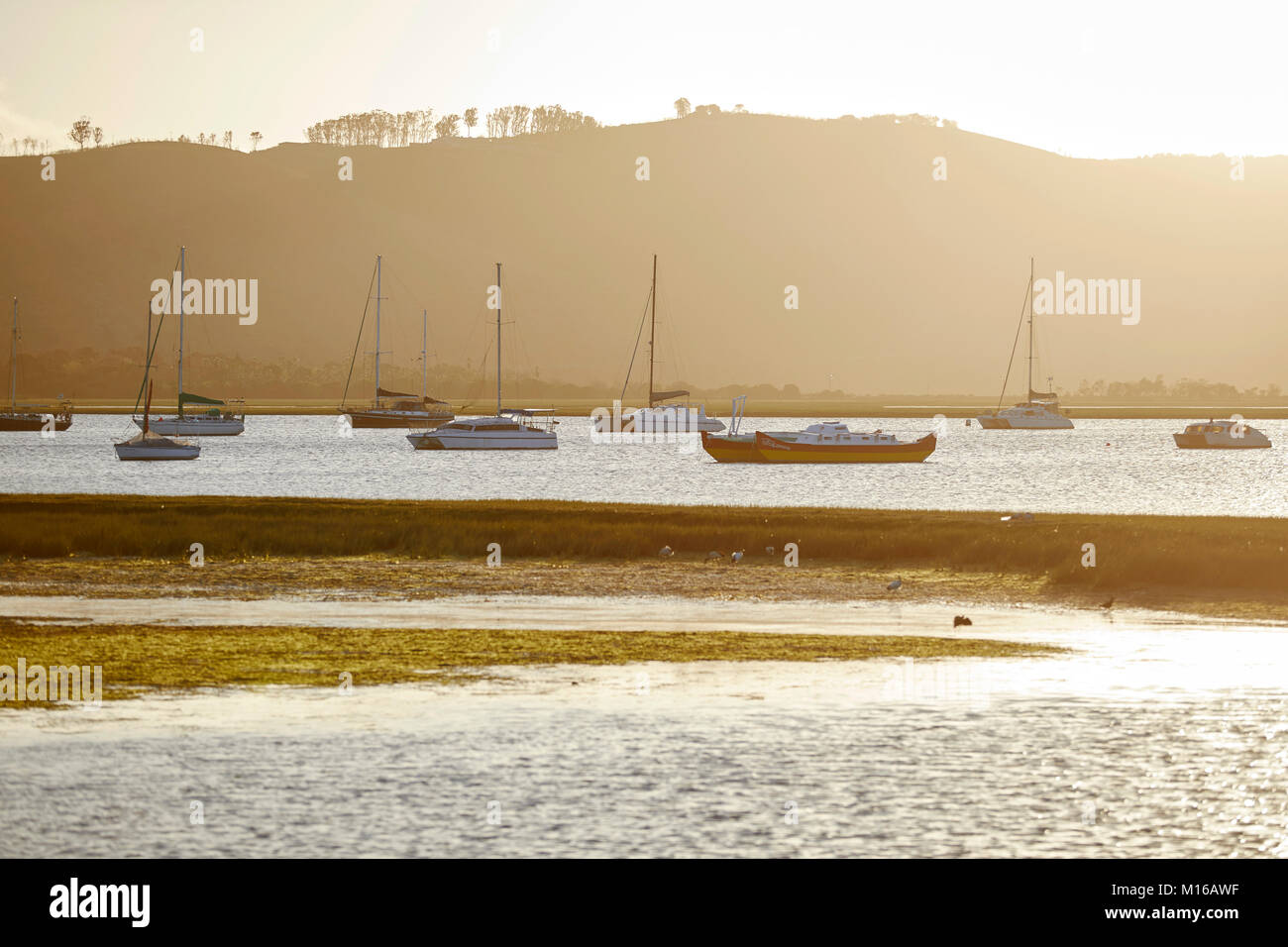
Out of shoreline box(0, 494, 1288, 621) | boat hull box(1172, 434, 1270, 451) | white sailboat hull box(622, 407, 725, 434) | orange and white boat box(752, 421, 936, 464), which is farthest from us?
white sailboat hull box(622, 407, 725, 434)

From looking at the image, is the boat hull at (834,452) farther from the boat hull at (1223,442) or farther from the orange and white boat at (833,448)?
the boat hull at (1223,442)

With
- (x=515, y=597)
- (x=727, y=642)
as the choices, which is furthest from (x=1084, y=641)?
(x=515, y=597)

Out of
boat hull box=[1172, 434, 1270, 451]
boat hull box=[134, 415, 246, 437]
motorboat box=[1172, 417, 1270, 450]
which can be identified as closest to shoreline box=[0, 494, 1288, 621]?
boat hull box=[134, 415, 246, 437]

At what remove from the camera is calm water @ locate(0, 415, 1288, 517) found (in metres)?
86.3

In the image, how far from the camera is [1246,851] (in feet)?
50.1

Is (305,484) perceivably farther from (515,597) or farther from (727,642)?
(727,642)

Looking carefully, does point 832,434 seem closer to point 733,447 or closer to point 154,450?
point 733,447

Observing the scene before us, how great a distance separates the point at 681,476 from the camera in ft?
366

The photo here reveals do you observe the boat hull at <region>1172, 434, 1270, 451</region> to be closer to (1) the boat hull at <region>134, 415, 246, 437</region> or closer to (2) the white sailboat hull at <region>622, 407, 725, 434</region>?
(2) the white sailboat hull at <region>622, 407, 725, 434</region>

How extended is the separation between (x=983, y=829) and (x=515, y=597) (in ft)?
71.3

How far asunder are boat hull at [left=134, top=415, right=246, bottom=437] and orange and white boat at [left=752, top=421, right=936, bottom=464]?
6921 centimetres

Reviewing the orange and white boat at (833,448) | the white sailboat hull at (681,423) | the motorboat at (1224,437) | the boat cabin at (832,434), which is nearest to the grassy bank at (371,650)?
the orange and white boat at (833,448)

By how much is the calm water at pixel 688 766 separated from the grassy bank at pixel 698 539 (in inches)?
551
